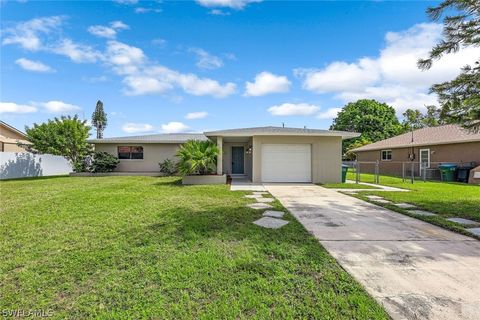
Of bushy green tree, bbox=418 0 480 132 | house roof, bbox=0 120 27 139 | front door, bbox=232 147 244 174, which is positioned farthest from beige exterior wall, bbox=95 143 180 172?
bushy green tree, bbox=418 0 480 132

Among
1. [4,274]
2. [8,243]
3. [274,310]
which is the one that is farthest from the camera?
[8,243]

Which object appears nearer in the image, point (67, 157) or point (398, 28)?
point (398, 28)

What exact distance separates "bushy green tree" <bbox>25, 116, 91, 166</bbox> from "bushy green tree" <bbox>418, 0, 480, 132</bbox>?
64.7 ft

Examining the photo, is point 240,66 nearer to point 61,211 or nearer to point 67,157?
point 61,211

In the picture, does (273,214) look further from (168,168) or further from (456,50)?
(168,168)

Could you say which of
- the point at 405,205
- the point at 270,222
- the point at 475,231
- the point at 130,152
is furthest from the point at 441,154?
the point at 130,152

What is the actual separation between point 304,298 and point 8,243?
13.9ft

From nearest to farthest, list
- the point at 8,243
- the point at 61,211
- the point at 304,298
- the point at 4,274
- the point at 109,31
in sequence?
the point at 304,298 < the point at 4,274 < the point at 8,243 < the point at 61,211 < the point at 109,31

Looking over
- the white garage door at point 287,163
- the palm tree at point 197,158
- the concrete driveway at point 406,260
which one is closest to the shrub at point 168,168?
the palm tree at point 197,158

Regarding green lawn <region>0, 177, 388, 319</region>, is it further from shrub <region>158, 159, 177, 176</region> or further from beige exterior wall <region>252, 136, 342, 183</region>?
shrub <region>158, 159, 177, 176</region>

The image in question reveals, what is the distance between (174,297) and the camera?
2.31 m

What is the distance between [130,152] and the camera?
18.0 metres

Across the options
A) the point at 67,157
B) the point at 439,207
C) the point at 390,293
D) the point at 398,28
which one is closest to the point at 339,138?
the point at 398,28

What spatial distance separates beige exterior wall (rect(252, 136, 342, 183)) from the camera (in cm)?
1256
